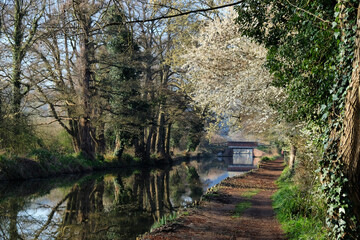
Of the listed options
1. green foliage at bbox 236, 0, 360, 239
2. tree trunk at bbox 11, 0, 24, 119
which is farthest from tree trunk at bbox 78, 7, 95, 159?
green foliage at bbox 236, 0, 360, 239

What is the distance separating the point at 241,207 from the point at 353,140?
6070mm

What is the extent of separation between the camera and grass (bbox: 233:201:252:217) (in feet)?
30.7

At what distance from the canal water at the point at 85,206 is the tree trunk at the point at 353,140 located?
16.5 feet

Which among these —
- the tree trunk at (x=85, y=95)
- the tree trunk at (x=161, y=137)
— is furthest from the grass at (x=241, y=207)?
the tree trunk at (x=161, y=137)

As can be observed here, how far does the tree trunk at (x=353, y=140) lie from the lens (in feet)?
15.0

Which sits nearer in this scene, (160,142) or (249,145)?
(160,142)

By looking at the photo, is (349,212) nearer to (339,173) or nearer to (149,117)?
(339,173)

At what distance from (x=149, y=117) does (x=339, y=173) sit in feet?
68.5

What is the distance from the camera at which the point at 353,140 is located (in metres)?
4.68

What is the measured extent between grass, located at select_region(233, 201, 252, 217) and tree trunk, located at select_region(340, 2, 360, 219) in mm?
4724

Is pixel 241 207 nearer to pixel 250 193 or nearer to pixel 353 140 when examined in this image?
A: pixel 250 193

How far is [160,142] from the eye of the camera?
2994cm

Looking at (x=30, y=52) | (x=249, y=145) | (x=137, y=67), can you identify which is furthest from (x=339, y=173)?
(x=249, y=145)

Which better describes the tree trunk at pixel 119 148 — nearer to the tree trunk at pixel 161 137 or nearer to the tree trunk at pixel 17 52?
the tree trunk at pixel 161 137
